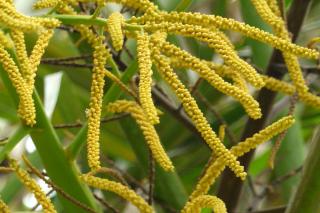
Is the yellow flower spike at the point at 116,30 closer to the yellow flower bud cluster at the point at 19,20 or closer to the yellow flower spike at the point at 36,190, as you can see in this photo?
the yellow flower bud cluster at the point at 19,20

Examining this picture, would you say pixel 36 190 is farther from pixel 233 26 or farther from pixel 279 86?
pixel 279 86

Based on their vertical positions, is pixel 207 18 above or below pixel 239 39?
above

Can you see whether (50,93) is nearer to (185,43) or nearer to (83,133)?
(185,43)

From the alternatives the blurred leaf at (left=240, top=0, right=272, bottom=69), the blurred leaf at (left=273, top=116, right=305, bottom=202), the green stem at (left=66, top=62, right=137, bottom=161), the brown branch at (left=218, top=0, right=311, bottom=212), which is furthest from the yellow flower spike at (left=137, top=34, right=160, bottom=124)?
the blurred leaf at (left=273, top=116, right=305, bottom=202)

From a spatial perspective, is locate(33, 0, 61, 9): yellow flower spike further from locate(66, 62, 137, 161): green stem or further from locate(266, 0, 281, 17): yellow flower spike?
locate(266, 0, 281, 17): yellow flower spike

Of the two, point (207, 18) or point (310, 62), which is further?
point (310, 62)

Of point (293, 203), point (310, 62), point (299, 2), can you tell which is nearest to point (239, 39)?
point (310, 62)

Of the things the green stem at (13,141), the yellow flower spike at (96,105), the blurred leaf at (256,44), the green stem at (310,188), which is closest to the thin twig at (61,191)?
the green stem at (13,141)
